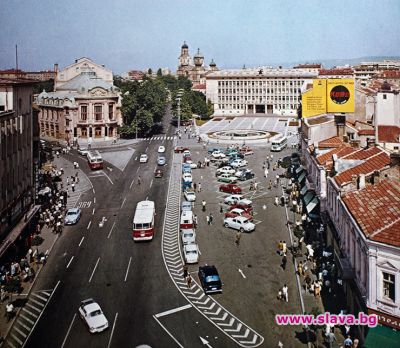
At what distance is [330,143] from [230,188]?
1655 cm

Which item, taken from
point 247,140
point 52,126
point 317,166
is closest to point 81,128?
point 52,126

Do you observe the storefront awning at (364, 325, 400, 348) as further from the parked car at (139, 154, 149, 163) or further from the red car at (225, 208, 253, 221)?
the parked car at (139, 154, 149, 163)

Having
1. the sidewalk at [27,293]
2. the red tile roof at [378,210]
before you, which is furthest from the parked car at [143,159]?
the red tile roof at [378,210]

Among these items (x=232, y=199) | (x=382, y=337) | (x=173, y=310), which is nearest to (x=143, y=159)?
(x=232, y=199)

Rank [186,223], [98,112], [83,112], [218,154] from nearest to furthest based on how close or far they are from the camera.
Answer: [186,223]
[218,154]
[83,112]
[98,112]

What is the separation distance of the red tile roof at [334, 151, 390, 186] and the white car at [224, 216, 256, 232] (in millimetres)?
12752

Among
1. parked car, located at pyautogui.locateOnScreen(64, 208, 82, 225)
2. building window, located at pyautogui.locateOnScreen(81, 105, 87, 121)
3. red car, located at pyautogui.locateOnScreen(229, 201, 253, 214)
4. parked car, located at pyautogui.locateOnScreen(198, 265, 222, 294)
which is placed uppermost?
building window, located at pyautogui.locateOnScreen(81, 105, 87, 121)

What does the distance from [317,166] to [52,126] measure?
88.6 meters

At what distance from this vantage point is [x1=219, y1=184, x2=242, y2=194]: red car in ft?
226

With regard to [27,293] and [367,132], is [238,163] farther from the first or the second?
[27,293]

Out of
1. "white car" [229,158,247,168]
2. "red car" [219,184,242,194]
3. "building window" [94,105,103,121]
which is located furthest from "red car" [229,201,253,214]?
"building window" [94,105,103,121]

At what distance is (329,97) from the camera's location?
74.9 meters

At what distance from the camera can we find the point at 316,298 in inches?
1500

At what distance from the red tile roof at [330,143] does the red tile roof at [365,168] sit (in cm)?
1223
